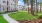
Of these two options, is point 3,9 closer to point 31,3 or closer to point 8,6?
point 8,6

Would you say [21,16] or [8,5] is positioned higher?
[8,5]

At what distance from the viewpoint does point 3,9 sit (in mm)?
1985

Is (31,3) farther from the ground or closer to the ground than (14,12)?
farther from the ground

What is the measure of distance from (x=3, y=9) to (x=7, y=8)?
2.3 inches

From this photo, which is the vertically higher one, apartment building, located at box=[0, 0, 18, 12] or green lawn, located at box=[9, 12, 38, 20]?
apartment building, located at box=[0, 0, 18, 12]

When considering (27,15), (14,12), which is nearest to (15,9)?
(14,12)

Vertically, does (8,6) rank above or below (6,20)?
above

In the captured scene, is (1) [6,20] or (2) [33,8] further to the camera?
(2) [33,8]

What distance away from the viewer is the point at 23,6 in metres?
2.04

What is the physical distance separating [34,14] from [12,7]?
0.34m

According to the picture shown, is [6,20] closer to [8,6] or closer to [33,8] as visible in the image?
[8,6]

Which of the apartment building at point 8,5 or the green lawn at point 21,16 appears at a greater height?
the apartment building at point 8,5

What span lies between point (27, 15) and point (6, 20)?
1.04ft

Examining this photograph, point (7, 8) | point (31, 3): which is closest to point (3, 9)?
point (7, 8)
